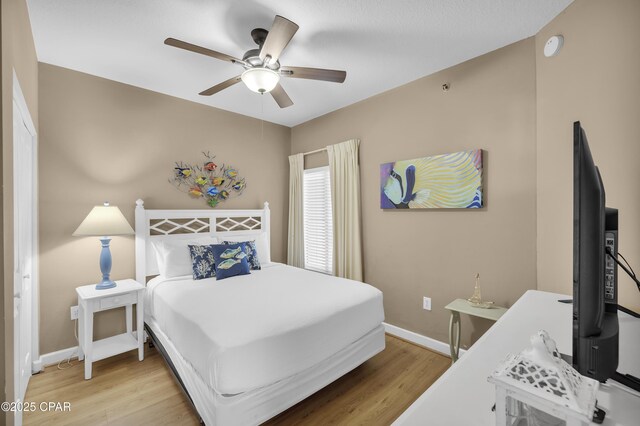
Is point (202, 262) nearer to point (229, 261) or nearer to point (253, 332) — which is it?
point (229, 261)

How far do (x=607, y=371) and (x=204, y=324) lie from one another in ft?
6.08

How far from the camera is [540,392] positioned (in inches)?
22.7

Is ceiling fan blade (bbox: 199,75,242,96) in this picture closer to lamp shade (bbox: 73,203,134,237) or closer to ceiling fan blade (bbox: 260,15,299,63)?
ceiling fan blade (bbox: 260,15,299,63)

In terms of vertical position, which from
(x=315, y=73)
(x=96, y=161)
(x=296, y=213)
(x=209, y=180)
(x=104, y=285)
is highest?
(x=315, y=73)

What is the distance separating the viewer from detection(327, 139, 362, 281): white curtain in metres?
3.51

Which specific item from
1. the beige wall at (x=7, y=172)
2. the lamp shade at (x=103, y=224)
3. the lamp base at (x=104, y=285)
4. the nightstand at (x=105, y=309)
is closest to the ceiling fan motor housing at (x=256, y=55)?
the beige wall at (x=7, y=172)

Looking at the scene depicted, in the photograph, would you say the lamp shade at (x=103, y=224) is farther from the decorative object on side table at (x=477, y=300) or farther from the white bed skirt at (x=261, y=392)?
the decorative object on side table at (x=477, y=300)

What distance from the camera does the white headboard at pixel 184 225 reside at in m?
3.07

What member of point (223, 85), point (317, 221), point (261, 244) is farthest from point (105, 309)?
point (317, 221)

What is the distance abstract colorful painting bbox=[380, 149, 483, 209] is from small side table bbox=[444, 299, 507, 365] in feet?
2.83

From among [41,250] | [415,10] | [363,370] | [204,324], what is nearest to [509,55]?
[415,10]

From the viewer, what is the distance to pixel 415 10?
1960 mm

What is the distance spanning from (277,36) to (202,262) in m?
2.23

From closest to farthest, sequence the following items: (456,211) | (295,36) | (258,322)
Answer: (258,322) → (295,36) → (456,211)
